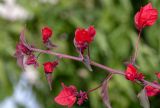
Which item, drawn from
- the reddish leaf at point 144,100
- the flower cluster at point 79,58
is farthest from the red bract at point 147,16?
the reddish leaf at point 144,100

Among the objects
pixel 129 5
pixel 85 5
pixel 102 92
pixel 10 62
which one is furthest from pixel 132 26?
pixel 102 92

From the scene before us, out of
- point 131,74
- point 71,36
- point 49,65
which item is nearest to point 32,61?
point 49,65

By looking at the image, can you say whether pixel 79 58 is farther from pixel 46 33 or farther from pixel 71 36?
pixel 71 36

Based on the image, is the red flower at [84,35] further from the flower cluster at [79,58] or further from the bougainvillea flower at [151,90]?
the bougainvillea flower at [151,90]

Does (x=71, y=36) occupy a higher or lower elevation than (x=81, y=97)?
lower

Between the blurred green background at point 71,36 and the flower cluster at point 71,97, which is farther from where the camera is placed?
the blurred green background at point 71,36

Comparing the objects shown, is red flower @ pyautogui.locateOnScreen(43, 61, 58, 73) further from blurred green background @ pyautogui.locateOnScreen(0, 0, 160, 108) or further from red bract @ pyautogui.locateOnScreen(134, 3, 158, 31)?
blurred green background @ pyautogui.locateOnScreen(0, 0, 160, 108)
